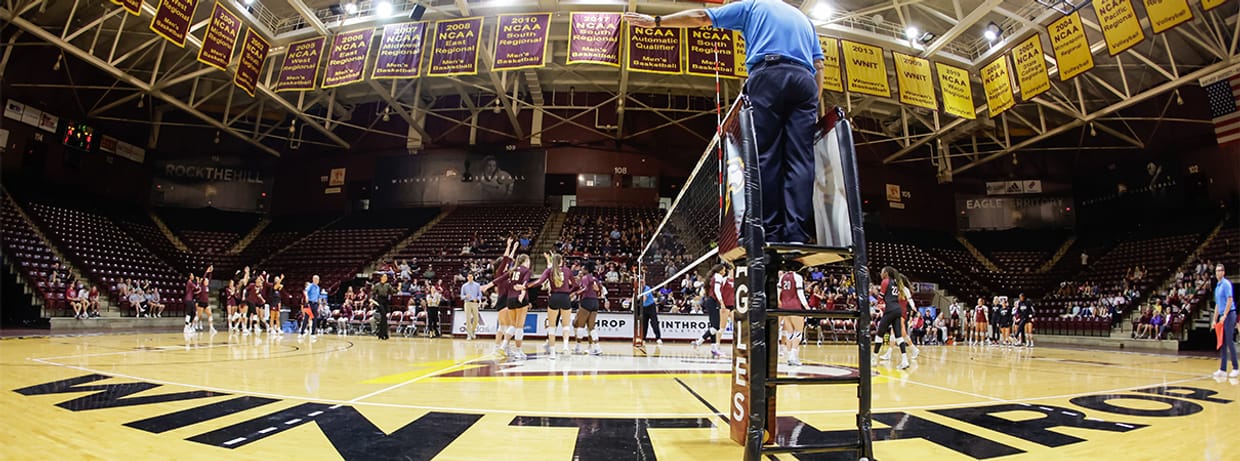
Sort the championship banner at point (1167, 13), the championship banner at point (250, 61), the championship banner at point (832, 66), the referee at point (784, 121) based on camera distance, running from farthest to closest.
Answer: the championship banner at point (250, 61) → the championship banner at point (832, 66) → the championship banner at point (1167, 13) → the referee at point (784, 121)

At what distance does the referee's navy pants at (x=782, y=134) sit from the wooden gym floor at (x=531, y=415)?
124 cm

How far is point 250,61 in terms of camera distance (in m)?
17.8

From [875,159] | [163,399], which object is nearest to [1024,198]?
[875,159]

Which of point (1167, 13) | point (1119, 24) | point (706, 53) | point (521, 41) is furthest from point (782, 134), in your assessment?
point (1119, 24)

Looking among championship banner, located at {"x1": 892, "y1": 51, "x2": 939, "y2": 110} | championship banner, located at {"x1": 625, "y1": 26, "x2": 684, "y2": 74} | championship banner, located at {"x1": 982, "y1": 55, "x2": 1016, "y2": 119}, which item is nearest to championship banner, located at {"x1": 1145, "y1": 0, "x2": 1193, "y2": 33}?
championship banner, located at {"x1": 982, "y1": 55, "x2": 1016, "y2": 119}

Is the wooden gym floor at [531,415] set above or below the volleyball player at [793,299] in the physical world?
below

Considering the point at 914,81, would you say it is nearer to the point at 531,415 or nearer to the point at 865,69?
the point at 865,69

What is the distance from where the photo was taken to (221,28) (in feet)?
53.8

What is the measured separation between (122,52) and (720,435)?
30.2 meters

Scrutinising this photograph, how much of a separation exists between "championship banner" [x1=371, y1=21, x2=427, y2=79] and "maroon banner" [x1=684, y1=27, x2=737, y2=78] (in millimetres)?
7856

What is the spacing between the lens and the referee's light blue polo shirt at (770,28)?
294cm

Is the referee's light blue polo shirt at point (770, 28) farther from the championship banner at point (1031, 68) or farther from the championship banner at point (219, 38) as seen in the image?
the championship banner at point (219, 38)

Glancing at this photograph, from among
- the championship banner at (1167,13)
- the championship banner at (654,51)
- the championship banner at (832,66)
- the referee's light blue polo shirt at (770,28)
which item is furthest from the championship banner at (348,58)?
the championship banner at (1167,13)

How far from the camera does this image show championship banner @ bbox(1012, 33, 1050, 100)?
16.6 meters
